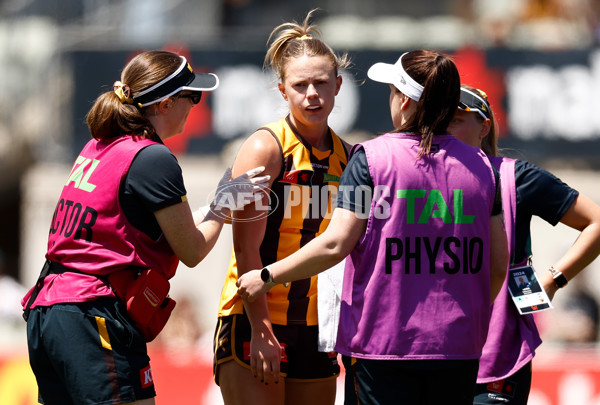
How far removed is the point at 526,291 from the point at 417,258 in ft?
2.66

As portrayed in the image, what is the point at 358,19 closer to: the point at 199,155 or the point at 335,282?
the point at 199,155

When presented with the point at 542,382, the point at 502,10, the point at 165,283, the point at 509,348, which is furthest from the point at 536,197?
the point at 502,10

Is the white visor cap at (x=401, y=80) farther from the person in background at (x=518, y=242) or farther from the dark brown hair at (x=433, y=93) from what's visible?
the person in background at (x=518, y=242)

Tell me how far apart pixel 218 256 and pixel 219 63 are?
103 inches

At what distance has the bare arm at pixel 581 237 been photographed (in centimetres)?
402

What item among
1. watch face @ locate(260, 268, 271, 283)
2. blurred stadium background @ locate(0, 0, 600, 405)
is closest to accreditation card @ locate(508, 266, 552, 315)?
watch face @ locate(260, 268, 271, 283)

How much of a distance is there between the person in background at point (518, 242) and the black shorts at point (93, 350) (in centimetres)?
150

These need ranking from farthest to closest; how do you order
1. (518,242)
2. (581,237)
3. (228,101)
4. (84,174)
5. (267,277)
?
1. (228,101)
2. (581,237)
3. (518,242)
4. (84,174)
5. (267,277)

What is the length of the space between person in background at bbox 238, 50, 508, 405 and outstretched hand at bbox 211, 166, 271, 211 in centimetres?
49

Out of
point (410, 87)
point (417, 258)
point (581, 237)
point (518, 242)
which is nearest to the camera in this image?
point (417, 258)

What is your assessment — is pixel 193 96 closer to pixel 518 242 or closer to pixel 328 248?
A: pixel 328 248

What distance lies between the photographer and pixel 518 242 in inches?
156

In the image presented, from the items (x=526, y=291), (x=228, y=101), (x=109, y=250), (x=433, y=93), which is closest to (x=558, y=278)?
(x=526, y=291)

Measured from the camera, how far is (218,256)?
11938 millimetres
